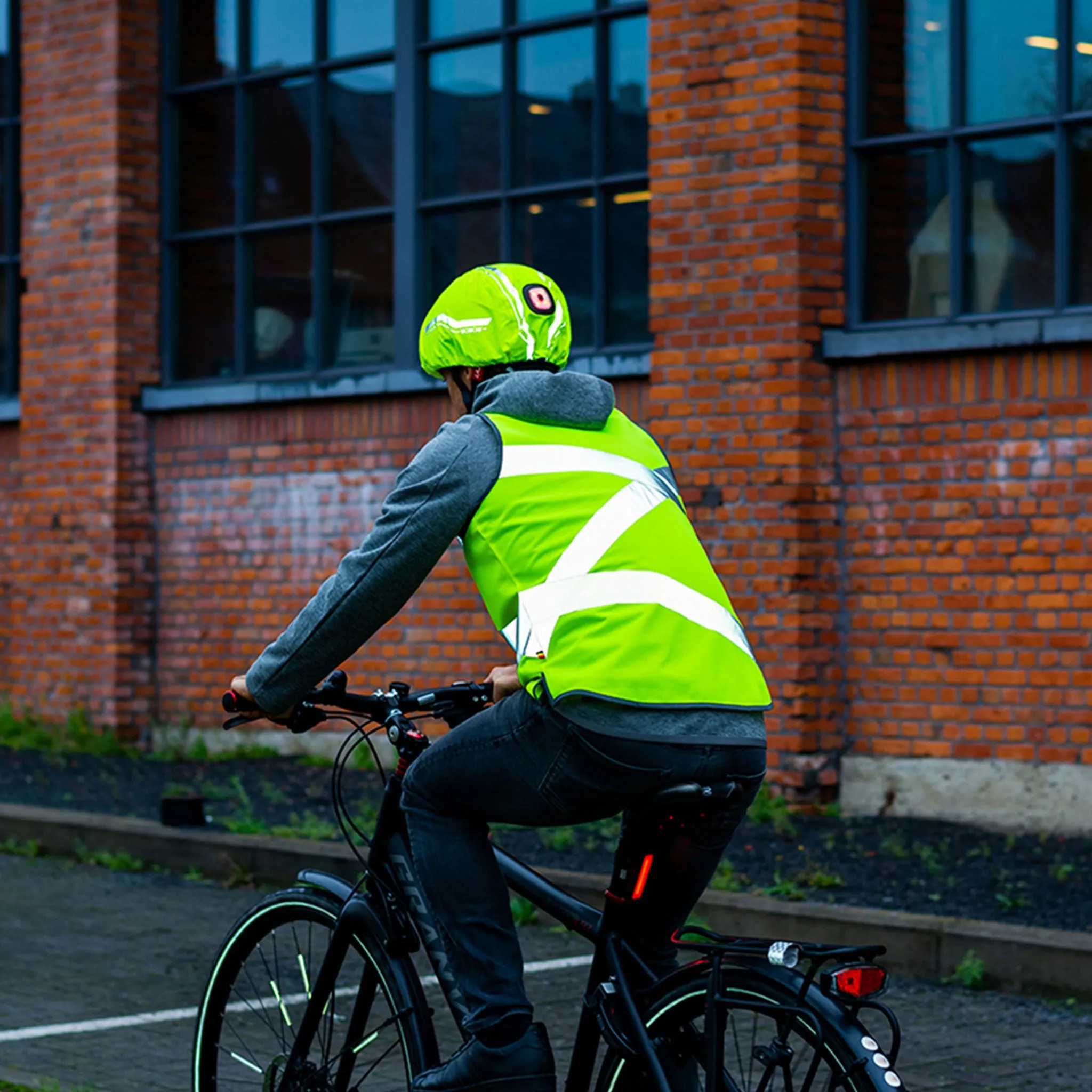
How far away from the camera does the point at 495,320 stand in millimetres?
3609

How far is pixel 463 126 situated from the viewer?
11711 millimetres

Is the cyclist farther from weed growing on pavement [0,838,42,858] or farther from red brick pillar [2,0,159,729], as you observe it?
red brick pillar [2,0,159,729]

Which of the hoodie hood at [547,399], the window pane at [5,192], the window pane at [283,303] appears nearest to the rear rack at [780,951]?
the hoodie hood at [547,399]

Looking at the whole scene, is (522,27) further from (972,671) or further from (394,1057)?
(394,1057)

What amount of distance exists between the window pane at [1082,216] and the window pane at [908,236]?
2.04ft

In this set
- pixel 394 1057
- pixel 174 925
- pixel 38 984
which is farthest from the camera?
pixel 174 925

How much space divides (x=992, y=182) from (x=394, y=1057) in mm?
6593

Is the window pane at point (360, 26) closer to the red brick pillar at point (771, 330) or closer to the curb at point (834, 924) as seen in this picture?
the red brick pillar at point (771, 330)

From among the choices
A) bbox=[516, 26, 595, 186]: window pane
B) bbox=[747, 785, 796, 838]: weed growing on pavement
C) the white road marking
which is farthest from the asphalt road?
bbox=[516, 26, 595, 186]: window pane

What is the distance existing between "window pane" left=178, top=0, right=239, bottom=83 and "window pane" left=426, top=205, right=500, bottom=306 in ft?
7.11

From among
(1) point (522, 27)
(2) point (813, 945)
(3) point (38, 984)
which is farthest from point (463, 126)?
(2) point (813, 945)

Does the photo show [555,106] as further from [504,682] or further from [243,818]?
[504,682]

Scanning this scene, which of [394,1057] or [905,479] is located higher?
[905,479]

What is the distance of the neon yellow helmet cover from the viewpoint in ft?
11.8
